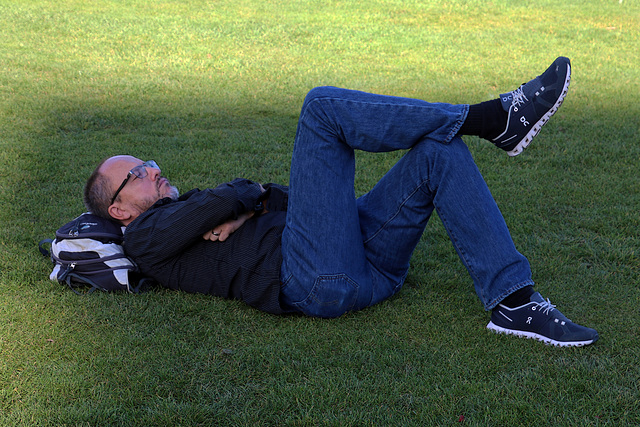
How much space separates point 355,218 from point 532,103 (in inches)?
41.2

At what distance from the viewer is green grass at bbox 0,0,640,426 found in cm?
279

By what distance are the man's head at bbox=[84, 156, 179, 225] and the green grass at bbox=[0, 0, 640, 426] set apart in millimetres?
491

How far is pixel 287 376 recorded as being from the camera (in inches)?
117

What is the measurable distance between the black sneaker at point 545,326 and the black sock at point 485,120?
2.80 feet

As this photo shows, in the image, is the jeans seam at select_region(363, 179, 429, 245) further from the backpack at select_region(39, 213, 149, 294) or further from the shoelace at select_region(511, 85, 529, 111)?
the backpack at select_region(39, 213, 149, 294)

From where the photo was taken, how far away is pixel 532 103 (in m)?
3.13

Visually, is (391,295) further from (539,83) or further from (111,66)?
(111,66)

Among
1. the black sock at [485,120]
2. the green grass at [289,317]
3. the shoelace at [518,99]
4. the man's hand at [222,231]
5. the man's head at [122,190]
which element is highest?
the shoelace at [518,99]

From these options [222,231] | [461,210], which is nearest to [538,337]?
[461,210]

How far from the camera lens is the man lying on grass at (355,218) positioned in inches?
123

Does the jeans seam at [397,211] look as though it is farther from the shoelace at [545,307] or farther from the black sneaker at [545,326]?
the shoelace at [545,307]

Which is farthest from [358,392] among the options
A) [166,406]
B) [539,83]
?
[539,83]

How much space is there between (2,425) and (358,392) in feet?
4.88

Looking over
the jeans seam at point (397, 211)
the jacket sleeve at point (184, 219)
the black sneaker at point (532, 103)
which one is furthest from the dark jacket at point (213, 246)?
the black sneaker at point (532, 103)
